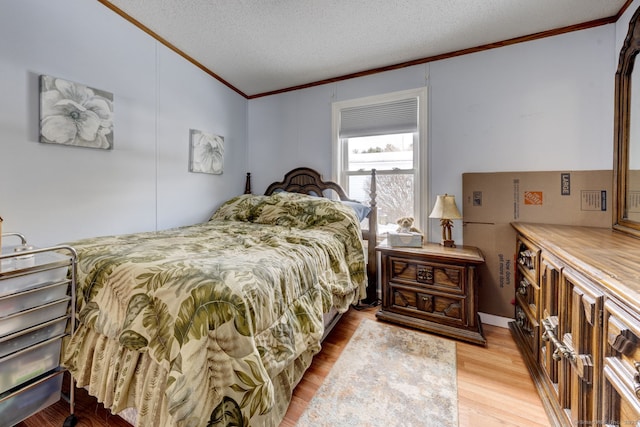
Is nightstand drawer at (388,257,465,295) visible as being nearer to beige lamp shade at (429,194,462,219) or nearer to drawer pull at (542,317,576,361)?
beige lamp shade at (429,194,462,219)

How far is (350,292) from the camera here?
1.92 m

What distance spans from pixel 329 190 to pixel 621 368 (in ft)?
8.05

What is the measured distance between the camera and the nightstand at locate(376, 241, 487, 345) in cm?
195

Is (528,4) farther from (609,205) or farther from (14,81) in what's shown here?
(14,81)

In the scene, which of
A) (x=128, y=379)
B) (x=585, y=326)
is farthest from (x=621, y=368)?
(x=128, y=379)

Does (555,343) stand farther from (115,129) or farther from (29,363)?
(115,129)

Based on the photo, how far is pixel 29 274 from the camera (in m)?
1.11

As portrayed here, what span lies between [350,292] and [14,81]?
100 inches

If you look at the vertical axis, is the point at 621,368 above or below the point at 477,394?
above

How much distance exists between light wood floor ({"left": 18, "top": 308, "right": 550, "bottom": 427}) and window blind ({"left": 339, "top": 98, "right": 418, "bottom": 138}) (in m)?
1.98

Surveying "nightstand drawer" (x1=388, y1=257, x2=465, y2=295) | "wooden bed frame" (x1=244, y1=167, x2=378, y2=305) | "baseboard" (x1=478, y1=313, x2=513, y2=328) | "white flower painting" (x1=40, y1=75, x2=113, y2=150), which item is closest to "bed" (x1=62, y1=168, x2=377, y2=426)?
"nightstand drawer" (x1=388, y1=257, x2=465, y2=295)

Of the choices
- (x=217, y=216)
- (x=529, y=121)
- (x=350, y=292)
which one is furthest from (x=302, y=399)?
(x=529, y=121)

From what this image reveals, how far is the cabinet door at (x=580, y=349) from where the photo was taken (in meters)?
0.89

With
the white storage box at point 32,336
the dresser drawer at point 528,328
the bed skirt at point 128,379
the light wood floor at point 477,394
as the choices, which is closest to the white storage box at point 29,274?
the white storage box at point 32,336
